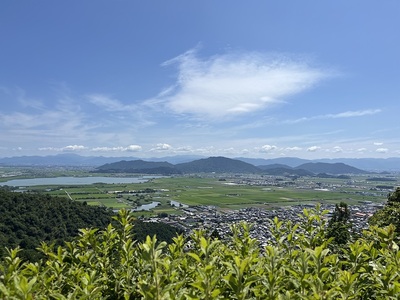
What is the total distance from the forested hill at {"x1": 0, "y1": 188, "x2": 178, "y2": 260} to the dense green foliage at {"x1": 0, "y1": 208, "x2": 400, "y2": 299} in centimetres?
4126

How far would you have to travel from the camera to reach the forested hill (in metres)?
44.8

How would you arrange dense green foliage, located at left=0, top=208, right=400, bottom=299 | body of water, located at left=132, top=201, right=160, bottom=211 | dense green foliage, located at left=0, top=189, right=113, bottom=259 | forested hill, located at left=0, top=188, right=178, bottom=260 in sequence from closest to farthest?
dense green foliage, located at left=0, top=208, right=400, bottom=299, dense green foliage, located at left=0, top=189, right=113, bottom=259, forested hill, located at left=0, top=188, right=178, bottom=260, body of water, located at left=132, top=201, right=160, bottom=211

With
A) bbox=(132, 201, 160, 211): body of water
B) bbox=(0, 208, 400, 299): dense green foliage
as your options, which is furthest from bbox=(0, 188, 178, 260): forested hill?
bbox=(0, 208, 400, 299): dense green foliage

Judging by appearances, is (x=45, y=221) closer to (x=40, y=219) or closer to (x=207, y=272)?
(x=40, y=219)

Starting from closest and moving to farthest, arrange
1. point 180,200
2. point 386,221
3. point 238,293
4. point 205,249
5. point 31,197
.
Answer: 1. point 238,293
2. point 205,249
3. point 386,221
4. point 31,197
5. point 180,200

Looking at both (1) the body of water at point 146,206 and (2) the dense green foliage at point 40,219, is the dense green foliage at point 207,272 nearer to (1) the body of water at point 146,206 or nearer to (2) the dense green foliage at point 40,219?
(2) the dense green foliage at point 40,219

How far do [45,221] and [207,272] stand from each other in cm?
5597

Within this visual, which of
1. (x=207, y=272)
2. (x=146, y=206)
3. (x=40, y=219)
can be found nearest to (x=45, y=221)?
(x=40, y=219)

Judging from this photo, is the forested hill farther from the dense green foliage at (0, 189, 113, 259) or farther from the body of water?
the body of water

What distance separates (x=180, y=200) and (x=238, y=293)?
380ft

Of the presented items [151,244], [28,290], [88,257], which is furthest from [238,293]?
[88,257]

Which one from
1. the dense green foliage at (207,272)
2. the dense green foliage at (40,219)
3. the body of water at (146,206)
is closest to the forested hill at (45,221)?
the dense green foliage at (40,219)

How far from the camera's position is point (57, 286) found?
3.53 metres

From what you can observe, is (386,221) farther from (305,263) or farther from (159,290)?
(159,290)
